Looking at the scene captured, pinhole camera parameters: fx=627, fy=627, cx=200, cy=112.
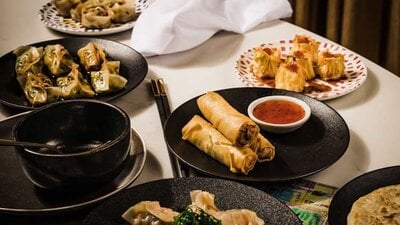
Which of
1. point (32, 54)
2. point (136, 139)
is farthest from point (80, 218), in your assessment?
point (32, 54)

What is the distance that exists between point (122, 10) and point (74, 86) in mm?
538

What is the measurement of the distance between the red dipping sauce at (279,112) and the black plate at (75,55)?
0.33 metres

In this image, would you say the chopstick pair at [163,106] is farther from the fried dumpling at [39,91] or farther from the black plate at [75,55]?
the fried dumpling at [39,91]

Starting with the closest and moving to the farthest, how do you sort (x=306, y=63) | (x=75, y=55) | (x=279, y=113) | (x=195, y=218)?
1. (x=195, y=218)
2. (x=279, y=113)
3. (x=306, y=63)
4. (x=75, y=55)

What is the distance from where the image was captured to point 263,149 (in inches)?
48.4

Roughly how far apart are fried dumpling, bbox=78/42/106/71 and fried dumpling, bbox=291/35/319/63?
20.4 inches

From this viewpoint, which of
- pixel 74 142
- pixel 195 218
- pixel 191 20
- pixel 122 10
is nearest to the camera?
pixel 195 218

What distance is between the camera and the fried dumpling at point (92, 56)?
1.62m

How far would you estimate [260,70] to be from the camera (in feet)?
5.37

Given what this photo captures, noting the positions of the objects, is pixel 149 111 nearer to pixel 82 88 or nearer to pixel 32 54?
pixel 82 88

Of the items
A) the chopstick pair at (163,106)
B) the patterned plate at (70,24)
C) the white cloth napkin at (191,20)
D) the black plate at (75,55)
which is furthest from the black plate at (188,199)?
the patterned plate at (70,24)

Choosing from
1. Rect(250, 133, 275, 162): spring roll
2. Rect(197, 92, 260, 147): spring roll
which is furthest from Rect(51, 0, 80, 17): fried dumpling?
Rect(250, 133, 275, 162): spring roll

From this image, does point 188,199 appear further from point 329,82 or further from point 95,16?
point 95,16

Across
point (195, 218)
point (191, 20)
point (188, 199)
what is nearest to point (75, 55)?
point (191, 20)
